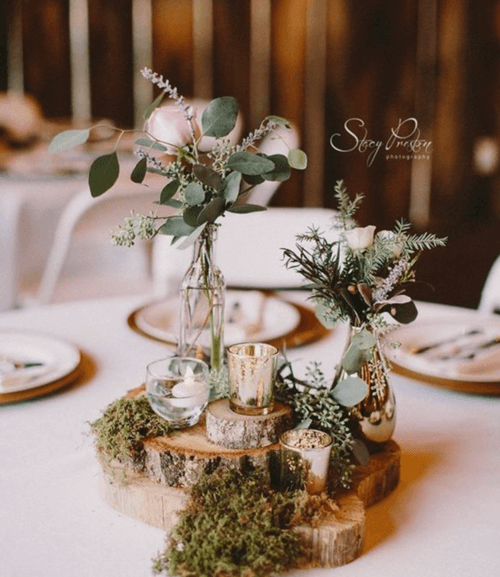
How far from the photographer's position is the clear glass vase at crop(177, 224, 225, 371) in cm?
111

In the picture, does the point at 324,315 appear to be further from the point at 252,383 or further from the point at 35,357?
the point at 35,357

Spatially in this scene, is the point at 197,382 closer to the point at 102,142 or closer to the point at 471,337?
the point at 471,337

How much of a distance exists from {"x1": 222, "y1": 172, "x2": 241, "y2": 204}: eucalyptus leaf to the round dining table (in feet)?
1.17

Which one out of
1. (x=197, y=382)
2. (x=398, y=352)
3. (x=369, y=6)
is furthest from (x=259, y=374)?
(x=369, y=6)

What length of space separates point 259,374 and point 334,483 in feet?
0.51

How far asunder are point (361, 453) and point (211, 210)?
36cm

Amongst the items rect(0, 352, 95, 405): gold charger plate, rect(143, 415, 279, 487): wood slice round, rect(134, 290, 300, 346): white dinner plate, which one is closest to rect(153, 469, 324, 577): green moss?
rect(143, 415, 279, 487): wood slice round

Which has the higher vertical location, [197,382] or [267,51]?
[267,51]

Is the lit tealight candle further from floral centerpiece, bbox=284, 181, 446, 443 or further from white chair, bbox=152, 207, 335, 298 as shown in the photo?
white chair, bbox=152, 207, 335, 298

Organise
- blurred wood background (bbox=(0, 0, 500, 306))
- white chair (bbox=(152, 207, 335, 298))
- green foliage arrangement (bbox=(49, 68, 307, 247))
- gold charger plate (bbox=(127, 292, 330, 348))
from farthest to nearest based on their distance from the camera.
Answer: blurred wood background (bbox=(0, 0, 500, 306))
white chair (bbox=(152, 207, 335, 298))
gold charger plate (bbox=(127, 292, 330, 348))
green foliage arrangement (bbox=(49, 68, 307, 247))

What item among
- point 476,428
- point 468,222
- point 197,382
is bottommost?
point 468,222

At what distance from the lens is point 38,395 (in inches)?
48.4

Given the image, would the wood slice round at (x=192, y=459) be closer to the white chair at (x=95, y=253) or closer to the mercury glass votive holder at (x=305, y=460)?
the mercury glass votive holder at (x=305, y=460)

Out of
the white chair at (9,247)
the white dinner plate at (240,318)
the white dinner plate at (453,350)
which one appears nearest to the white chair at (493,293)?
the white dinner plate at (453,350)
